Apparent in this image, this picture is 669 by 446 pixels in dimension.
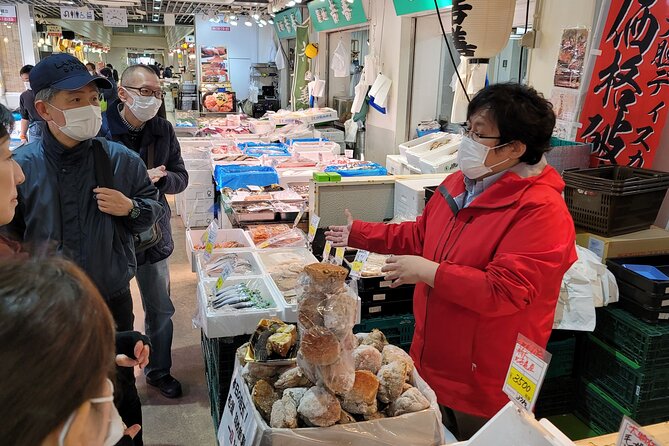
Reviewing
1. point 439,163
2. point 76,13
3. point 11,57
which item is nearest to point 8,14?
point 11,57

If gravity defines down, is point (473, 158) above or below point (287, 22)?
below

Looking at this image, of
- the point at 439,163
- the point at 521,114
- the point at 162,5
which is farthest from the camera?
the point at 162,5

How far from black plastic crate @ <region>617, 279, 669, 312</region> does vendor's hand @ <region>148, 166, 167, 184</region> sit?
248cm

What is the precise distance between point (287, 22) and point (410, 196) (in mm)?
9600

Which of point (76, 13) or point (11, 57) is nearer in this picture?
point (11, 57)

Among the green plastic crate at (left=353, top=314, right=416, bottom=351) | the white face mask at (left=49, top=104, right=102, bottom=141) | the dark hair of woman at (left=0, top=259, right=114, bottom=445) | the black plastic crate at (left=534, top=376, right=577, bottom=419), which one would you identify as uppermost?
the white face mask at (left=49, top=104, right=102, bottom=141)

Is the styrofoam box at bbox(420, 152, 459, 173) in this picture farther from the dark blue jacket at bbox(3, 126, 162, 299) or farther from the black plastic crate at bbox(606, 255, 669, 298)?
the dark blue jacket at bbox(3, 126, 162, 299)

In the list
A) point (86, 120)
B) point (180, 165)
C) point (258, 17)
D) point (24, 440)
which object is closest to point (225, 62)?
point (258, 17)

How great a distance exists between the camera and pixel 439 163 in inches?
169

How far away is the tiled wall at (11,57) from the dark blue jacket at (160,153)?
31.5 feet

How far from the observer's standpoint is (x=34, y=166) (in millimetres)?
2041

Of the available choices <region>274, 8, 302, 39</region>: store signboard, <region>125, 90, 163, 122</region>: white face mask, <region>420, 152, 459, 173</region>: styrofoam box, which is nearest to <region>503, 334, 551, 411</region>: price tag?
<region>125, 90, 163, 122</region>: white face mask

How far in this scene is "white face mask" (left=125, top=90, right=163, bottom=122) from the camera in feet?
10.1

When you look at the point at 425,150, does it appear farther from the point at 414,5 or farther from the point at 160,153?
the point at 160,153
